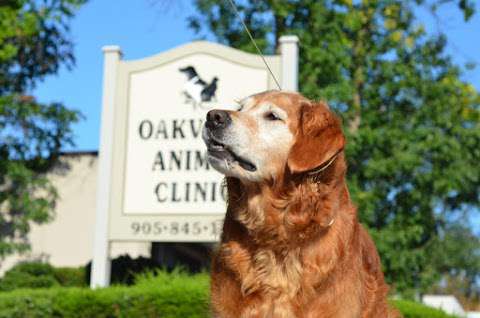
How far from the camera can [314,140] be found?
15.8 ft

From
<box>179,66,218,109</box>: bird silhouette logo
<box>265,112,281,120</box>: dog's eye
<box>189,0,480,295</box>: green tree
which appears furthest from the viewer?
<box>189,0,480,295</box>: green tree

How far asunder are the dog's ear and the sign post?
8408 mm

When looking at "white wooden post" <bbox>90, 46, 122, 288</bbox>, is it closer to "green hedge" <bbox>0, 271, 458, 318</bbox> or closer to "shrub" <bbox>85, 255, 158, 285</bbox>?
"green hedge" <bbox>0, 271, 458, 318</bbox>

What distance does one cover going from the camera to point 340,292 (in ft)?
15.1

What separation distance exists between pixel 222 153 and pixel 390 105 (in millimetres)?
19986

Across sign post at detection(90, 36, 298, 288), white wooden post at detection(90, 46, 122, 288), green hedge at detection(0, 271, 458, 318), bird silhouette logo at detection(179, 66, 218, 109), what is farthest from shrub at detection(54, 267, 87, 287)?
green hedge at detection(0, 271, 458, 318)

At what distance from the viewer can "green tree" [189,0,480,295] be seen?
21719 mm

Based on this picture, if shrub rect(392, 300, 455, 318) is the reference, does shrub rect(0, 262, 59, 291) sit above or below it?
below

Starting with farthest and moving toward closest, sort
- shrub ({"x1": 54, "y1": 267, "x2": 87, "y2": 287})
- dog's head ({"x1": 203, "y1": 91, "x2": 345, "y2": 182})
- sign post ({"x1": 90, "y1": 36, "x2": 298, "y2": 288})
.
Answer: shrub ({"x1": 54, "y1": 267, "x2": 87, "y2": 287}) → sign post ({"x1": 90, "y1": 36, "x2": 298, "y2": 288}) → dog's head ({"x1": 203, "y1": 91, "x2": 345, "y2": 182})

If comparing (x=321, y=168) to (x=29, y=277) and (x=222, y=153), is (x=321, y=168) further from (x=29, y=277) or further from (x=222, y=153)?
(x=29, y=277)

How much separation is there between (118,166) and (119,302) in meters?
3.79

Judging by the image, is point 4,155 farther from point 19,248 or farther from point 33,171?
point 19,248

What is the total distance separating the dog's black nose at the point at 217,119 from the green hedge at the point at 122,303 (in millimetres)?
6161

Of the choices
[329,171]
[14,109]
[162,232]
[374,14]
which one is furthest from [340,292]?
[374,14]
